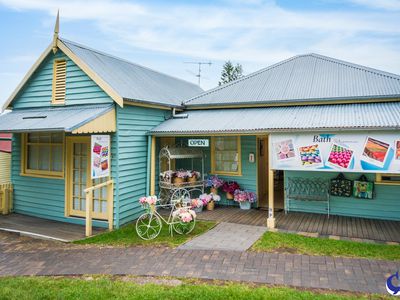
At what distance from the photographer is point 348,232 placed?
7.86 meters

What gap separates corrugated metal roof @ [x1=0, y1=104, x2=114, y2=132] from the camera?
25.7ft

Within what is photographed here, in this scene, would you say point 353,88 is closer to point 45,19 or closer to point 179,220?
point 179,220

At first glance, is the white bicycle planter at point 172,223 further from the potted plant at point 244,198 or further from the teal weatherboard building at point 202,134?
the potted plant at point 244,198

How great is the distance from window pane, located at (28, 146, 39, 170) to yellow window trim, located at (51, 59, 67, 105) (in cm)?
188

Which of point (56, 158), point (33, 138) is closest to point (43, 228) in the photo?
point (56, 158)

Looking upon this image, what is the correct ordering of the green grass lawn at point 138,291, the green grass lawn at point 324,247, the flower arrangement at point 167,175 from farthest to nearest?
the flower arrangement at point 167,175
the green grass lawn at point 324,247
the green grass lawn at point 138,291

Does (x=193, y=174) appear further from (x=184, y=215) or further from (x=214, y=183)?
(x=184, y=215)

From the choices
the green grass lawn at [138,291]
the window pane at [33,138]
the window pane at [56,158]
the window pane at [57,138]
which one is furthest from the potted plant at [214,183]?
the window pane at [33,138]

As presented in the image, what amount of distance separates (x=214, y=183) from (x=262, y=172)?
2122mm

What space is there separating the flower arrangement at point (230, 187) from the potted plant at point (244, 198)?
0.19m

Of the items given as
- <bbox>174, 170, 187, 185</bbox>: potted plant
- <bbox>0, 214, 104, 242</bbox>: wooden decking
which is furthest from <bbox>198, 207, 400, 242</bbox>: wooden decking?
<bbox>0, 214, 104, 242</bbox>: wooden decking

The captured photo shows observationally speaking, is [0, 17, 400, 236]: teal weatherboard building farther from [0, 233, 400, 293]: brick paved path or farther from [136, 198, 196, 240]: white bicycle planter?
[0, 233, 400, 293]: brick paved path

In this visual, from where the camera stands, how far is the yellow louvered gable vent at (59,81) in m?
9.44

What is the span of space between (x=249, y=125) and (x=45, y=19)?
368 inches
